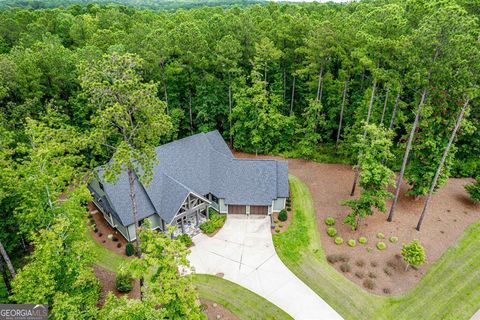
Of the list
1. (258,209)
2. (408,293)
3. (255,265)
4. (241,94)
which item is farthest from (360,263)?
(241,94)

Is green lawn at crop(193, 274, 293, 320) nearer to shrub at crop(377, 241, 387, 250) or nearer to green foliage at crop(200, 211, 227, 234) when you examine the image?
green foliage at crop(200, 211, 227, 234)

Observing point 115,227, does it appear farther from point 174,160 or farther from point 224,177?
point 224,177

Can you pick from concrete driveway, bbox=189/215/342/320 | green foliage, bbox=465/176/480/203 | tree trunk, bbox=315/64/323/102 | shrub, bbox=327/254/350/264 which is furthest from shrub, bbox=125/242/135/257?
green foliage, bbox=465/176/480/203

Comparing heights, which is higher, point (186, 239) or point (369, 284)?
point (186, 239)

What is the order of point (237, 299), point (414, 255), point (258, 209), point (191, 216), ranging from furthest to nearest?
point (258, 209)
point (191, 216)
point (414, 255)
point (237, 299)

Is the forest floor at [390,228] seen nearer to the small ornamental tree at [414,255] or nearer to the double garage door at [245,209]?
the small ornamental tree at [414,255]

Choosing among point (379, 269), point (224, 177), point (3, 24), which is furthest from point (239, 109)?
point (3, 24)

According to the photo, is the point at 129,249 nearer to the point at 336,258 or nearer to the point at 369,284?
the point at 336,258

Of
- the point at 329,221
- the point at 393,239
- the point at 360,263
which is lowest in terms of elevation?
the point at 360,263
